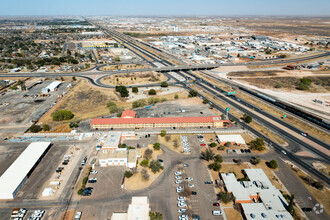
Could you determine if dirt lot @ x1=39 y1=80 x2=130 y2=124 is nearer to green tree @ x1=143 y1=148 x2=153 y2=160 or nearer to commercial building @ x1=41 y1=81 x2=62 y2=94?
commercial building @ x1=41 y1=81 x2=62 y2=94

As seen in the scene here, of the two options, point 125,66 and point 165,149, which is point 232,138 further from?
point 125,66

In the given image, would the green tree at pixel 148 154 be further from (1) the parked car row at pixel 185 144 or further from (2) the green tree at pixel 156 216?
(2) the green tree at pixel 156 216

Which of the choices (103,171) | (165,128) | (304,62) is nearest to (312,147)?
(165,128)

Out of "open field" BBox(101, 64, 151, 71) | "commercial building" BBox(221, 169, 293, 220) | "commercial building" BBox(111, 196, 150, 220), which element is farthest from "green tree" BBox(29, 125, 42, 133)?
"open field" BBox(101, 64, 151, 71)

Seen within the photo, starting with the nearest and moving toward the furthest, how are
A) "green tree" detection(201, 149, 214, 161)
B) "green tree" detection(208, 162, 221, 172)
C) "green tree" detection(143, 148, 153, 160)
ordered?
1. "green tree" detection(208, 162, 221, 172)
2. "green tree" detection(201, 149, 214, 161)
3. "green tree" detection(143, 148, 153, 160)

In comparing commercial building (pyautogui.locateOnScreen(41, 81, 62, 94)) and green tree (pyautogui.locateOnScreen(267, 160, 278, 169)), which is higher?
commercial building (pyautogui.locateOnScreen(41, 81, 62, 94))

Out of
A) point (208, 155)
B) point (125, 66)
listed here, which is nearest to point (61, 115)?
point (208, 155)
